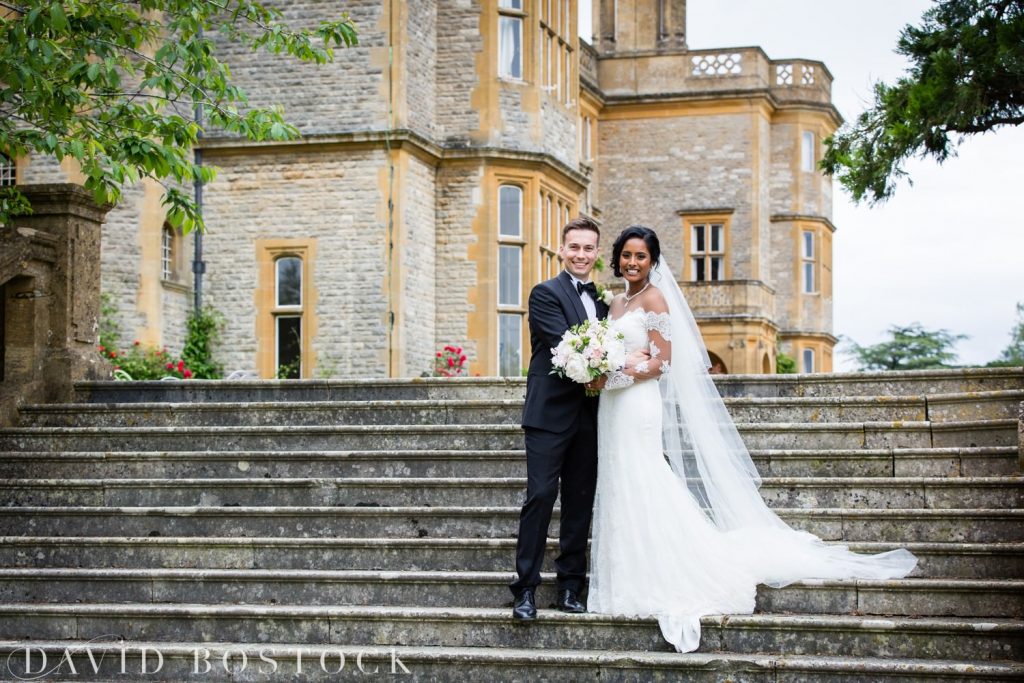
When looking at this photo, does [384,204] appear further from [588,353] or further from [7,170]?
[588,353]

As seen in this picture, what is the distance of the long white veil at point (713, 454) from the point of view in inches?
299

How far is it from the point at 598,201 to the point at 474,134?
42.7ft

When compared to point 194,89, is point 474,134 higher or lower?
higher

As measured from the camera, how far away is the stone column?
10.9 meters

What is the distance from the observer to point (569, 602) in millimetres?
7422

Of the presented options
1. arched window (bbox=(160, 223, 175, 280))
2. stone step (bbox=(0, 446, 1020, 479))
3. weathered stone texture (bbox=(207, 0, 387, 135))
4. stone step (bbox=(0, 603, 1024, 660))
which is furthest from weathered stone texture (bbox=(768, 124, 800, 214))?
stone step (bbox=(0, 603, 1024, 660))

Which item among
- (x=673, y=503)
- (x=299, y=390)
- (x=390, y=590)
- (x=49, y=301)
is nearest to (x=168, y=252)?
(x=49, y=301)

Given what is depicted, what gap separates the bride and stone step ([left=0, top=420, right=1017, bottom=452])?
1428 millimetres

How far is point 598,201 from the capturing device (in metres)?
33.5

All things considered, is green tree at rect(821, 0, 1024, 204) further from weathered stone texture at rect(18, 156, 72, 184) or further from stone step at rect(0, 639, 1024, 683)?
weathered stone texture at rect(18, 156, 72, 184)

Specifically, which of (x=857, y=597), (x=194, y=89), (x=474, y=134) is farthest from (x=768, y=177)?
(x=857, y=597)

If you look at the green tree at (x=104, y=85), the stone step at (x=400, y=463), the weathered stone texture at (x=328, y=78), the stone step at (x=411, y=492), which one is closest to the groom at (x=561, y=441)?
the stone step at (x=411, y=492)

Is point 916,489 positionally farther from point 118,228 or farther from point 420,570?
point 118,228

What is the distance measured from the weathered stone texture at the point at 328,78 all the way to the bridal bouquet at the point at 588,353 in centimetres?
1282
